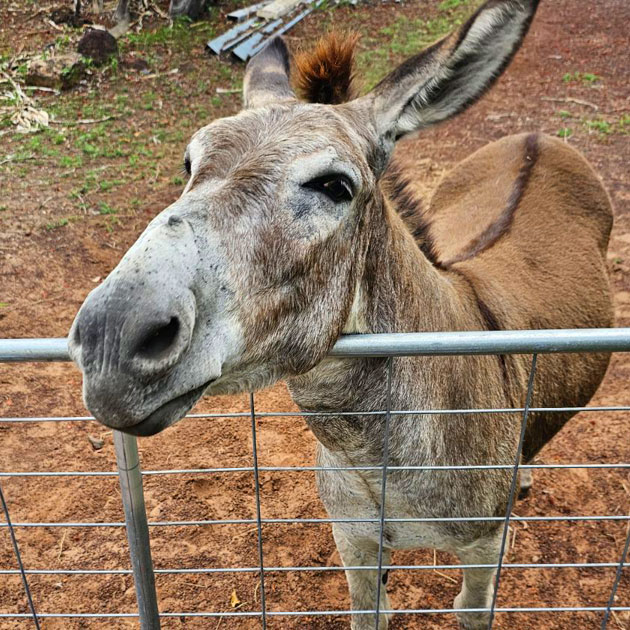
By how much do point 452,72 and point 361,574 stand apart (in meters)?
2.19

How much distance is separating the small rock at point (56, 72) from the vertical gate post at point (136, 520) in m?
9.42

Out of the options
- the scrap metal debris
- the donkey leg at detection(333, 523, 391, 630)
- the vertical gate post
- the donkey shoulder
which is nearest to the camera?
the vertical gate post

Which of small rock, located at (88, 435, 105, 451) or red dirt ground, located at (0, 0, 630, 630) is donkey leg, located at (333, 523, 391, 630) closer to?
red dirt ground, located at (0, 0, 630, 630)

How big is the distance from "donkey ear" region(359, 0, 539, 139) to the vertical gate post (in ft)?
4.44

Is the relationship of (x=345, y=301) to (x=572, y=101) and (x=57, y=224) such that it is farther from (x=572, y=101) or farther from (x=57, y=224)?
(x=572, y=101)

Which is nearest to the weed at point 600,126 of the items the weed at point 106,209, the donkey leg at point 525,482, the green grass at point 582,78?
the green grass at point 582,78

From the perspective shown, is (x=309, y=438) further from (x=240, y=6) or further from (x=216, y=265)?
(x=240, y=6)

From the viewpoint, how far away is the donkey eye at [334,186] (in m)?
1.90

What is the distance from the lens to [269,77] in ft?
9.21

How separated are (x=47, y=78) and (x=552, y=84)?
7.52m

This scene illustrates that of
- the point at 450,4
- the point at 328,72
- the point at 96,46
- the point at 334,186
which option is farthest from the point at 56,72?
the point at 334,186

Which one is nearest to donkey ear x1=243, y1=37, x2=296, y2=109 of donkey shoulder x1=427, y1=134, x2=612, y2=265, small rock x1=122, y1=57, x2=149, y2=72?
donkey shoulder x1=427, y1=134, x2=612, y2=265

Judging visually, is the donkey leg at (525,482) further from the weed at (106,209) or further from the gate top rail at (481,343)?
the weed at (106,209)

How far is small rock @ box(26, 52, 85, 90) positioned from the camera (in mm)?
9852
